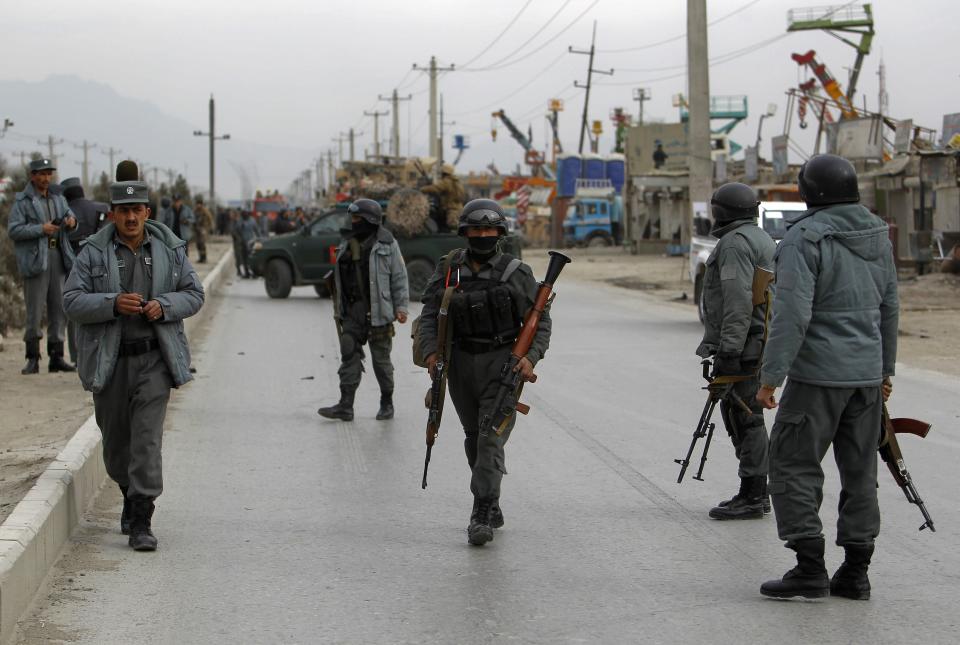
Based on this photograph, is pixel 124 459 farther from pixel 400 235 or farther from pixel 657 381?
pixel 400 235

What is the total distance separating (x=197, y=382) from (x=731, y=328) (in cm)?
745

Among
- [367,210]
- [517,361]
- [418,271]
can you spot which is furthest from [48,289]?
[418,271]

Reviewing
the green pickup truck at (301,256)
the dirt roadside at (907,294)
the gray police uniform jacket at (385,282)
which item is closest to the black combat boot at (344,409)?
the gray police uniform jacket at (385,282)

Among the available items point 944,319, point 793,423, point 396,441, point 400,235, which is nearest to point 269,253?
point 400,235

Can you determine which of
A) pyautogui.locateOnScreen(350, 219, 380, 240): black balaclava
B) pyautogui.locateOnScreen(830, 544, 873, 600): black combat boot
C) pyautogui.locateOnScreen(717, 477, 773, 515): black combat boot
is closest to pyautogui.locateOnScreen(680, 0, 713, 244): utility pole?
pyautogui.locateOnScreen(350, 219, 380, 240): black balaclava

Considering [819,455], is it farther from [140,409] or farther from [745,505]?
[140,409]

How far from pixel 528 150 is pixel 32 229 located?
94.9 metres

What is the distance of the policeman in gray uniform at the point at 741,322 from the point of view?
22.6ft

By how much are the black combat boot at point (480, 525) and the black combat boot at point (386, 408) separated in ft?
13.2

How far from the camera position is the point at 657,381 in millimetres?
12805

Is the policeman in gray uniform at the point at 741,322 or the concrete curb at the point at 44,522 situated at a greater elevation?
the policeman in gray uniform at the point at 741,322

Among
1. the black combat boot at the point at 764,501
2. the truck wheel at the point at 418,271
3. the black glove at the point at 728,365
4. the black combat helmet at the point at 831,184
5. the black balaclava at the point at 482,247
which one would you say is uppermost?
the black combat helmet at the point at 831,184

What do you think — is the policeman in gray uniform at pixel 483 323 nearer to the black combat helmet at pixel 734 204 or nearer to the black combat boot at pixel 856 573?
the black combat helmet at pixel 734 204

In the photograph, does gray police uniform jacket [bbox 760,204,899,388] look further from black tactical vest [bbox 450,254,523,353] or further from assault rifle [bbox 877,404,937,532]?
black tactical vest [bbox 450,254,523,353]
